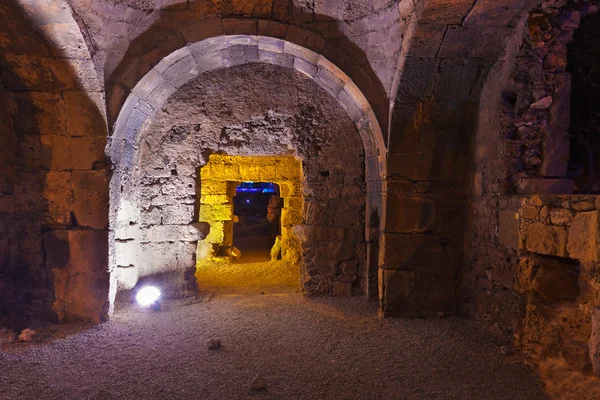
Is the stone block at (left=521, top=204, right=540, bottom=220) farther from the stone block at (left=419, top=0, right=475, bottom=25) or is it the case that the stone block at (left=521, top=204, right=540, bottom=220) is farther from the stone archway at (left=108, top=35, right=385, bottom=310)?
the stone block at (left=419, top=0, right=475, bottom=25)

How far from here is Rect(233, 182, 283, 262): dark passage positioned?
10216 millimetres

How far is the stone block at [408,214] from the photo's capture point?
423cm

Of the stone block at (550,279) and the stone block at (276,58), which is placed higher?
the stone block at (276,58)

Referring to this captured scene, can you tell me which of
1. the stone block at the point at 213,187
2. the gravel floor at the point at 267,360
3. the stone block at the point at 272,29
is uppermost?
the stone block at the point at 272,29

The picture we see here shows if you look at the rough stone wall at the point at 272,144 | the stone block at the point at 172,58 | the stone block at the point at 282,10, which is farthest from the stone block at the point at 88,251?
the stone block at the point at 282,10

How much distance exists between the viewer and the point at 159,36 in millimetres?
4020

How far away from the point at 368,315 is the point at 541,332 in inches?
69.4

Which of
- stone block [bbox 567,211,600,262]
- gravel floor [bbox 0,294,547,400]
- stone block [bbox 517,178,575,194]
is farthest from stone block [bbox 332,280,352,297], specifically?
stone block [bbox 567,211,600,262]

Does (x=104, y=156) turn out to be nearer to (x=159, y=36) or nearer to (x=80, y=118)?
(x=80, y=118)

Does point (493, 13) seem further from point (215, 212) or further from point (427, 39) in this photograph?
point (215, 212)

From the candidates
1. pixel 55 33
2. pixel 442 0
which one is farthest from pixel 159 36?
pixel 442 0

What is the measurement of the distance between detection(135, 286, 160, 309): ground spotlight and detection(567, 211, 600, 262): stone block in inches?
166

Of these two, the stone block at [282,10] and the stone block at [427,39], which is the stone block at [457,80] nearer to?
the stone block at [427,39]

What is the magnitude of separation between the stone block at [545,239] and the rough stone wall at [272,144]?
221 cm
